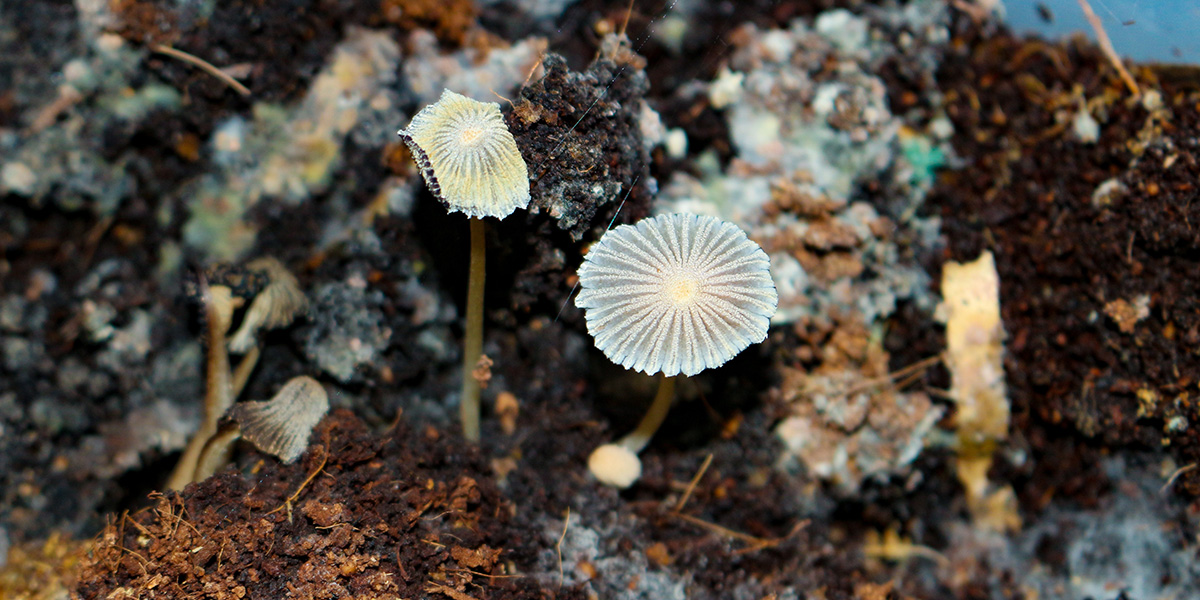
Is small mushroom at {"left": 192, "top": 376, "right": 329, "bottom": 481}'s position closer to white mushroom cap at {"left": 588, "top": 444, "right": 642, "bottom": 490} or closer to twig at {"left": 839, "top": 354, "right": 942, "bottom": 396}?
white mushroom cap at {"left": 588, "top": 444, "right": 642, "bottom": 490}

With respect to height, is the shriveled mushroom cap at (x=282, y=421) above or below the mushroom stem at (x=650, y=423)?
below

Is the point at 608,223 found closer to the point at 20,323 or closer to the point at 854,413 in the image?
the point at 854,413

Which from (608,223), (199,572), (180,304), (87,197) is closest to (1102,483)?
(608,223)

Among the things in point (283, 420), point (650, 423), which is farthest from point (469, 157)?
point (650, 423)

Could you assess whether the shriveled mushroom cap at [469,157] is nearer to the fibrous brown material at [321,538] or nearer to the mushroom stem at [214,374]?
the fibrous brown material at [321,538]

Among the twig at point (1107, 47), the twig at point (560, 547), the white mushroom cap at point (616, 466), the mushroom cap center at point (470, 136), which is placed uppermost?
the twig at point (1107, 47)

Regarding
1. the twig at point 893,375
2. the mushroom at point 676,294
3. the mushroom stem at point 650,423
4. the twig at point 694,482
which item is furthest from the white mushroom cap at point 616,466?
the twig at point 893,375

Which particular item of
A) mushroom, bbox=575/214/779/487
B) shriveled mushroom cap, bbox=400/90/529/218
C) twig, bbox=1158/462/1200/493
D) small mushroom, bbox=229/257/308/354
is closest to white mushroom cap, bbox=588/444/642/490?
mushroom, bbox=575/214/779/487
